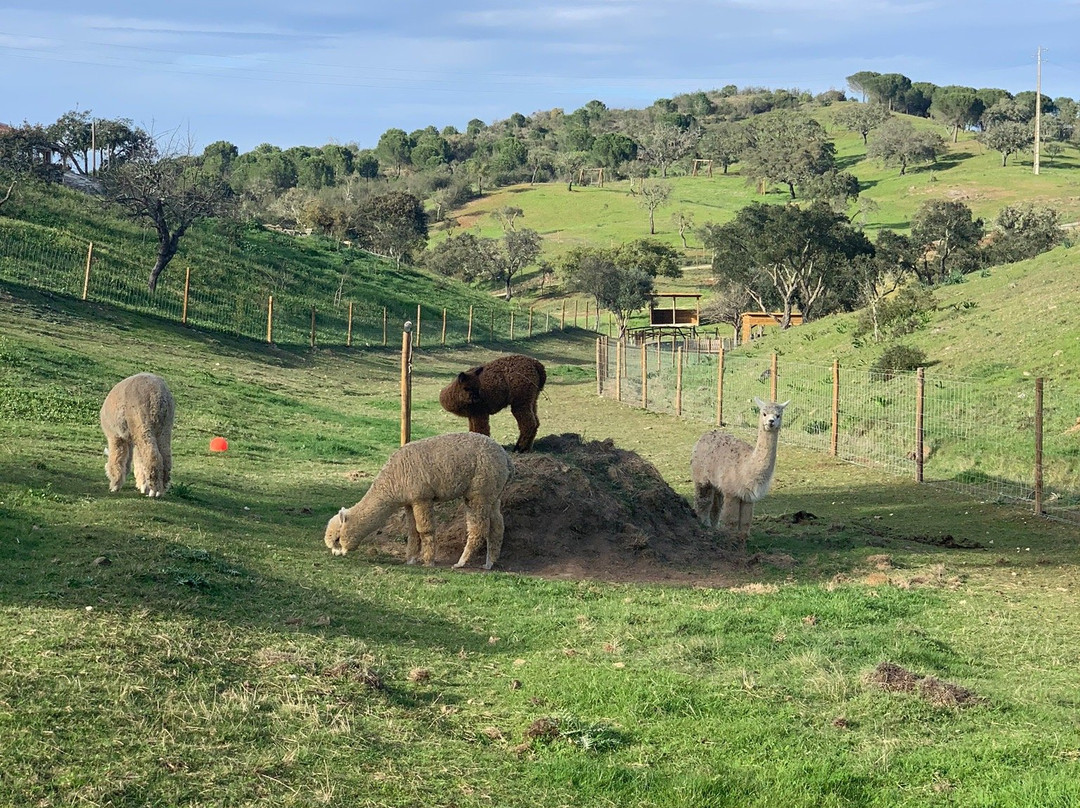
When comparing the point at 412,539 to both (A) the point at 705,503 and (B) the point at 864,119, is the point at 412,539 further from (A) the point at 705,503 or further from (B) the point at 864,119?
(B) the point at 864,119

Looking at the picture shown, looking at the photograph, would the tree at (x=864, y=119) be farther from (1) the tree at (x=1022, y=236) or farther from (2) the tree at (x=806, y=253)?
(2) the tree at (x=806, y=253)

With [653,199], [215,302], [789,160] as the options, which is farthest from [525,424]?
[789,160]

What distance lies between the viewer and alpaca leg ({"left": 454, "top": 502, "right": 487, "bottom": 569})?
470 inches

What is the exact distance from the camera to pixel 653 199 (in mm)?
100062

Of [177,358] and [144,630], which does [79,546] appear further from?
[177,358]

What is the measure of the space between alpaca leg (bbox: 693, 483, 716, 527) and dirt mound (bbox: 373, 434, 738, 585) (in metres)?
0.88

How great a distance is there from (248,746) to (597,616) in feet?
13.3

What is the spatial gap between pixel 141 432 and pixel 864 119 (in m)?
137

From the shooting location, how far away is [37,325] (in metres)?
28.2

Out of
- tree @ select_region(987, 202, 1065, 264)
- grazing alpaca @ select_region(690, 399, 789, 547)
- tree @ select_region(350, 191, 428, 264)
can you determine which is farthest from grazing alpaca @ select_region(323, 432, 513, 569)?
tree @ select_region(350, 191, 428, 264)

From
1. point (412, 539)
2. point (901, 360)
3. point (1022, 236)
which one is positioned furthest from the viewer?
point (1022, 236)

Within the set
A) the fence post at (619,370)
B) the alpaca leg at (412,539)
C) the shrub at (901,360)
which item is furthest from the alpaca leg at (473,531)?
the fence post at (619,370)

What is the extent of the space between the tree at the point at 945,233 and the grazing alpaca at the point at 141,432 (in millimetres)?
48992

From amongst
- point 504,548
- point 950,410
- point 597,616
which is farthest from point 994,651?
point 950,410
